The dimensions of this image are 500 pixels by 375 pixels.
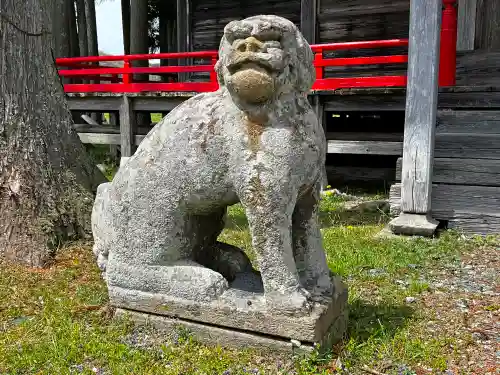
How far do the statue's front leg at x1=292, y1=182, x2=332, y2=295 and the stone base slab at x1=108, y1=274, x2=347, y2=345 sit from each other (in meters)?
0.10

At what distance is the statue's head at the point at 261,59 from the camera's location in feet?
7.63

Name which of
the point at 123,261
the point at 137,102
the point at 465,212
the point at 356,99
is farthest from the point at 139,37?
the point at 123,261

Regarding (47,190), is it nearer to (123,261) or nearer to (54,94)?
(54,94)

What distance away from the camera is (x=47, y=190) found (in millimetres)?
4277

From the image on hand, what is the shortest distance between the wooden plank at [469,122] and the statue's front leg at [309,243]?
4.02m

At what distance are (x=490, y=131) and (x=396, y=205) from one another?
146 centimetres

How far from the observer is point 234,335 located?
272cm

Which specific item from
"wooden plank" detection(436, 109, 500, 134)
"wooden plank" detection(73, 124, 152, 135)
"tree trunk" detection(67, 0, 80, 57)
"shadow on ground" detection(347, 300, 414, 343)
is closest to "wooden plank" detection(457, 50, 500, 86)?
"wooden plank" detection(436, 109, 500, 134)

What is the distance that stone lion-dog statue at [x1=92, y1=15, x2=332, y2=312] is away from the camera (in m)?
2.40

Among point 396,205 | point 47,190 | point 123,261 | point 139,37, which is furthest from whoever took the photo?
point 139,37

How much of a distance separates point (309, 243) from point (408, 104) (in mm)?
3350

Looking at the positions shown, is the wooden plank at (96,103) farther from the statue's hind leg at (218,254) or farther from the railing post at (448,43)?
the statue's hind leg at (218,254)

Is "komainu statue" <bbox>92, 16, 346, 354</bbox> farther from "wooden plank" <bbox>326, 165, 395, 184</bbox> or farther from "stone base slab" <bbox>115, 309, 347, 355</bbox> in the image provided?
"wooden plank" <bbox>326, 165, 395, 184</bbox>

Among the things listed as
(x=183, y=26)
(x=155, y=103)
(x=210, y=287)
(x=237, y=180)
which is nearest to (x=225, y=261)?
(x=210, y=287)
